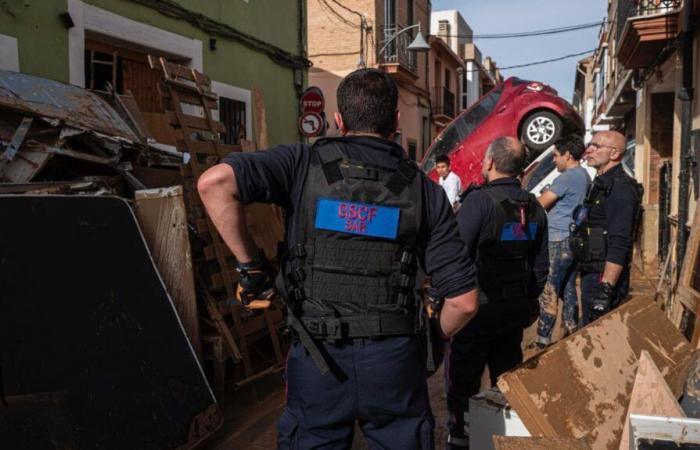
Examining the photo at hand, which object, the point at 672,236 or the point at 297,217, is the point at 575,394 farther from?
the point at 672,236

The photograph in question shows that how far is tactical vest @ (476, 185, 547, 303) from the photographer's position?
3207 millimetres

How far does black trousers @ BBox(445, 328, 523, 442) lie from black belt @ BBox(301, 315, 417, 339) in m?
1.23

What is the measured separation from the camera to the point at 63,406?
9.16 ft

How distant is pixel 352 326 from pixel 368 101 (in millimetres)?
762

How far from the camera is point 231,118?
8.64 meters

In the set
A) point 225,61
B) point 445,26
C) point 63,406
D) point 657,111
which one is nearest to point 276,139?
point 225,61

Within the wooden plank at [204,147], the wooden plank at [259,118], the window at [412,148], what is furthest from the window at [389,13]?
the wooden plank at [204,147]

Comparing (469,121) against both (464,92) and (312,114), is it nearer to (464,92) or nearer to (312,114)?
(312,114)

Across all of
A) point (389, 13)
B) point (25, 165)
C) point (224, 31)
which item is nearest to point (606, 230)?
point (25, 165)

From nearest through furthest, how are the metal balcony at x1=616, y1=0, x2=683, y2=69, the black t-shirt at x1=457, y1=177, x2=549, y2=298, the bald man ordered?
the black t-shirt at x1=457, y1=177, x2=549, y2=298 → the bald man → the metal balcony at x1=616, y1=0, x2=683, y2=69

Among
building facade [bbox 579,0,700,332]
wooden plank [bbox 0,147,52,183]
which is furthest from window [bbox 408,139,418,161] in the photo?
wooden plank [bbox 0,147,52,183]

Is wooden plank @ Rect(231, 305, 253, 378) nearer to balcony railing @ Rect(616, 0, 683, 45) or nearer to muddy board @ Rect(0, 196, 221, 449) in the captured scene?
muddy board @ Rect(0, 196, 221, 449)

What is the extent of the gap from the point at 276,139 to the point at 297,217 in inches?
312

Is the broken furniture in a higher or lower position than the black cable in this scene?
lower
